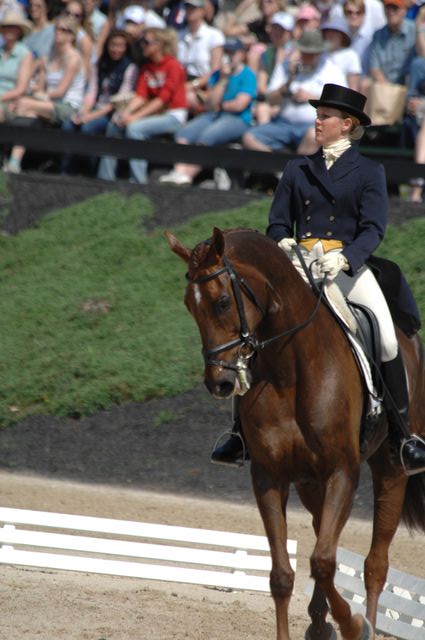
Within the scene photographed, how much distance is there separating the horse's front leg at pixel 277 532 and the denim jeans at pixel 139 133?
29.8ft

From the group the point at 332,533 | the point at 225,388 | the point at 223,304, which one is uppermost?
the point at 223,304

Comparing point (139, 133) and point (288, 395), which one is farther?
point (139, 133)

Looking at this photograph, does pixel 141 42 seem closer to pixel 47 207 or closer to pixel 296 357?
pixel 47 207

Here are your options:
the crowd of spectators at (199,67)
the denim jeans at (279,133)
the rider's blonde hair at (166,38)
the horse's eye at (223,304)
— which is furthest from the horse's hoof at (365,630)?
the rider's blonde hair at (166,38)

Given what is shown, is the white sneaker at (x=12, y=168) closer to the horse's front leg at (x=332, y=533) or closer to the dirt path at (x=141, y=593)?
the dirt path at (x=141, y=593)

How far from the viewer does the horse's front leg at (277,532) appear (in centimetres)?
602

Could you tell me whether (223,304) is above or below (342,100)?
below

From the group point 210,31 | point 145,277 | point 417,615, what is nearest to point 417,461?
point 417,615

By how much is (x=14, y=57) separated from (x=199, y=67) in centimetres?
249

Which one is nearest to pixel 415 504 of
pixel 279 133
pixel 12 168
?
pixel 279 133

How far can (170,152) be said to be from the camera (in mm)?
14219

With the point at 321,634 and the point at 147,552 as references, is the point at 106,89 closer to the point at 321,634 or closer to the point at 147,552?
the point at 147,552

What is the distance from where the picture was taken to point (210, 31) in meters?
14.5

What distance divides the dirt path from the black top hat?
3100 mm
